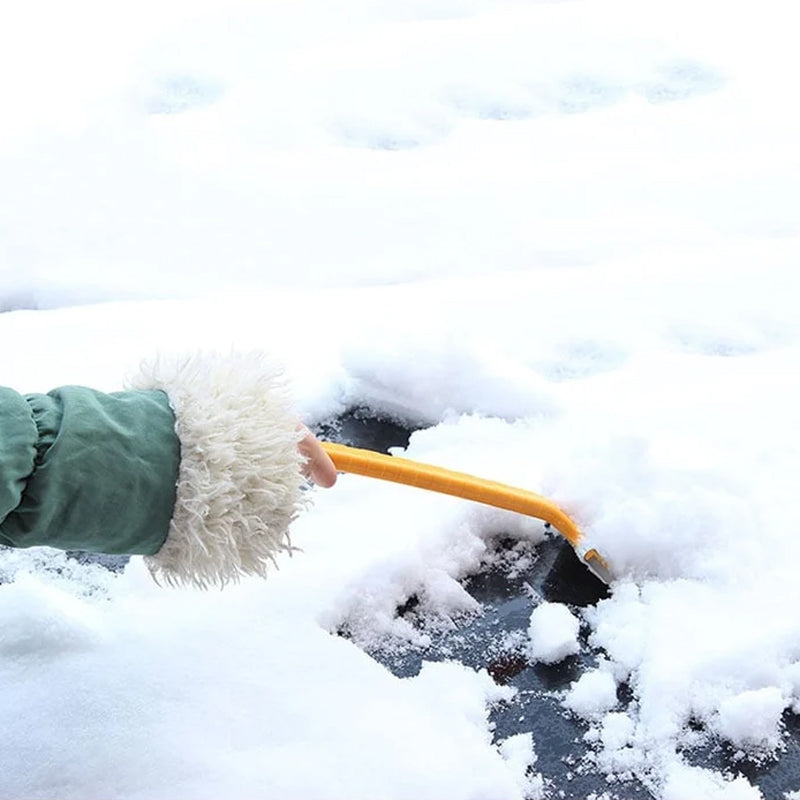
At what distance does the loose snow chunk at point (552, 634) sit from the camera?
112 cm

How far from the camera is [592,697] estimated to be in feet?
3.51

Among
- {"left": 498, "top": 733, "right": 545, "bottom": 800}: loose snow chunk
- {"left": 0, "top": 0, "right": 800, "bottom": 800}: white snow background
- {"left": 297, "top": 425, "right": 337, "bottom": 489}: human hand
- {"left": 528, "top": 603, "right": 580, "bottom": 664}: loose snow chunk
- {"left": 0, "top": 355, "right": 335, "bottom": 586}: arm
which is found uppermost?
{"left": 0, "top": 355, "right": 335, "bottom": 586}: arm

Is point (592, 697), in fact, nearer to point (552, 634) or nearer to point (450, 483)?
point (552, 634)

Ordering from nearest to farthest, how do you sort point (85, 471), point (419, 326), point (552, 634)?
1. point (85, 471)
2. point (552, 634)
3. point (419, 326)

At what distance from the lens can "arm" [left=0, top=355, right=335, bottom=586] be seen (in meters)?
0.86

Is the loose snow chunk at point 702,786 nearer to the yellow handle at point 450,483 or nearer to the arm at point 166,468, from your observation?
the yellow handle at point 450,483

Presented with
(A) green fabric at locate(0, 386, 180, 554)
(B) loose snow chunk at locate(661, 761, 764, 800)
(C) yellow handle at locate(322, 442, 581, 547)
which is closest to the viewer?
(A) green fabric at locate(0, 386, 180, 554)

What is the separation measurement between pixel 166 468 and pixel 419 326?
63 centimetres

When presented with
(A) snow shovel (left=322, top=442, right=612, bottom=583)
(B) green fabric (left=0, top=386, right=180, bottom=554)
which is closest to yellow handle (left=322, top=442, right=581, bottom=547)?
(A) snow shovel (left=322, top=442, right=612, bottom=583)

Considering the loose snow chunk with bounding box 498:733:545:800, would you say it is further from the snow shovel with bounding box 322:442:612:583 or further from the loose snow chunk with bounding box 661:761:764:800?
the snow shovel with bounding box 322:442:612:583

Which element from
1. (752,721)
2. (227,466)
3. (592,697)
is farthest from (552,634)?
(227,466)

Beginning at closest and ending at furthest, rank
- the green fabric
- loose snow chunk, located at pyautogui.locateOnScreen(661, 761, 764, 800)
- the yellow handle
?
the green fabric → loose snow chunk, located at pyautogui.locateOnScreen(661, 761, 764, 800) → the yellow handle

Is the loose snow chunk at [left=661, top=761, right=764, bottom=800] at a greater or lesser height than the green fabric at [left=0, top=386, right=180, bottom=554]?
lesser

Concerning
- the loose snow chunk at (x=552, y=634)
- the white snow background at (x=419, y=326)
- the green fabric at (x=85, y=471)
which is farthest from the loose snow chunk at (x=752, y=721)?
the green fabric at (x=85, y=471)
